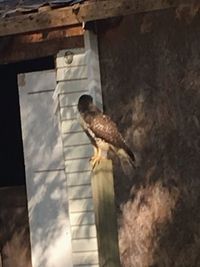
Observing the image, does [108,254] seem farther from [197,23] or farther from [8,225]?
[8,225]

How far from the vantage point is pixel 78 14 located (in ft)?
32.4

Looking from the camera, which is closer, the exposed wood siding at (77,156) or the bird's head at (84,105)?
the bird's head at (84,105)

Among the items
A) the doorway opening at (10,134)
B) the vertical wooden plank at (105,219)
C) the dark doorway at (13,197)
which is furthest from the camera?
the doorway opening at (10,134)

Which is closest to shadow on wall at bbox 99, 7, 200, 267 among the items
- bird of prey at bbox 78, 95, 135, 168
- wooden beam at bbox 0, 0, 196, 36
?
wooden beam at bbox 0, 0, 196, 36

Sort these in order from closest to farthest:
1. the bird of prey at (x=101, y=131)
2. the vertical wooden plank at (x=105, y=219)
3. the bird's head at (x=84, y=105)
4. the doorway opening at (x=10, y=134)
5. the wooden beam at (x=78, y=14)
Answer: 1. the vertical wooden plank at (x=105, y=219)
2. the bird of prey at (x=101, y=131)
3. the bird's head at (x=84, y=105)
4. the wooden beam at (x=78, y=14)
5. the doorway opening at (x=10, y=134)

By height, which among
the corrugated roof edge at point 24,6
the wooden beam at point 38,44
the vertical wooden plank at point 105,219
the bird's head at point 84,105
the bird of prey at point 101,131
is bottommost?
the vertical wooden plank at point 105,219

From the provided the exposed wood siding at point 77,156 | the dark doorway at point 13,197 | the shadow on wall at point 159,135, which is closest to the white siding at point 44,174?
the exposed wood siding at point 77,156

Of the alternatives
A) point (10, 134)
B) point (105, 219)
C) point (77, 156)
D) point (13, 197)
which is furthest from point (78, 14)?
point (105, 219)

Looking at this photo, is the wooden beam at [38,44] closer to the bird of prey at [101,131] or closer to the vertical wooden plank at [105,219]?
the bird of prey at [101,131]

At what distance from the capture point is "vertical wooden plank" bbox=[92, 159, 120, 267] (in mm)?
6688

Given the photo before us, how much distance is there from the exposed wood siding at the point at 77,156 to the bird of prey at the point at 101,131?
2116 mm

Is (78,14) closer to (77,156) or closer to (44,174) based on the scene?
(77,156)

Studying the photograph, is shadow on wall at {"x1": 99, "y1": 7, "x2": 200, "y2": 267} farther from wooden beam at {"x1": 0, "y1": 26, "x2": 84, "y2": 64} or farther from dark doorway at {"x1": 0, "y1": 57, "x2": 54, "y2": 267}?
dark doorway at {"x1": 0, "y1": 57, "x2": 54, "y2": 267}

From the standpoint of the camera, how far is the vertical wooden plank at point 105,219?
6688 mm
